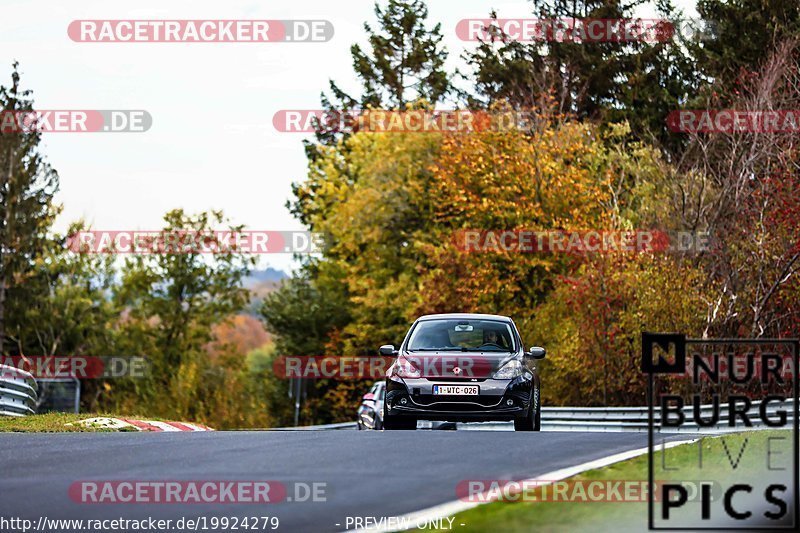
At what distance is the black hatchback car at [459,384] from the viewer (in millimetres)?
19438

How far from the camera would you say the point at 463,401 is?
19406 millimetres

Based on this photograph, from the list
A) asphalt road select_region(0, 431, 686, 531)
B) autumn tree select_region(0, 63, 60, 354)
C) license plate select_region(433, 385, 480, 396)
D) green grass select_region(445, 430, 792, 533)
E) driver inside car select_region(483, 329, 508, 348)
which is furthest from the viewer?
autumn tree select_region(0, 63, 60, 354)

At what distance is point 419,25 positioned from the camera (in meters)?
79.9

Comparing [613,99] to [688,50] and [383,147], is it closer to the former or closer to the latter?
[688,50]

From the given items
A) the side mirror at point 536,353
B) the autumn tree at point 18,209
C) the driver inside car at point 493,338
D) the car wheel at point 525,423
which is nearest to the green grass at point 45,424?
the driver inside car at point 493,338

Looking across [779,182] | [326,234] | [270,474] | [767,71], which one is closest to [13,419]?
[270,474]

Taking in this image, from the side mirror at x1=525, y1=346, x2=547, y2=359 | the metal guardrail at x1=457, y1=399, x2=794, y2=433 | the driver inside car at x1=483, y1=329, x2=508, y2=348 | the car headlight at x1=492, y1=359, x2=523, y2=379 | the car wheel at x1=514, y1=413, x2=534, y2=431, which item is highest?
the driver inside car at x1=483, y1=329, x2=508, y2=348

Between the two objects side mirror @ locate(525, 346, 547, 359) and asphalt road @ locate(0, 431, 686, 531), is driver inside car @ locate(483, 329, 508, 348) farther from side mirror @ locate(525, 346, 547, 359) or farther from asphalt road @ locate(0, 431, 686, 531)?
asphalt road @ locate(0, 431, 686, 531)

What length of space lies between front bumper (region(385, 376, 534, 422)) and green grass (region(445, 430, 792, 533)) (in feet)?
22.6

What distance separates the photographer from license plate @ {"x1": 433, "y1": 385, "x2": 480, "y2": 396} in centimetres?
1942

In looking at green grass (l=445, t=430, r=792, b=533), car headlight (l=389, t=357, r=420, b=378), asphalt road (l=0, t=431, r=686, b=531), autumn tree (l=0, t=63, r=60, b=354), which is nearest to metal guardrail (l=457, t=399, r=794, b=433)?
car headlight (l=389, t=357, r=420, b=378)

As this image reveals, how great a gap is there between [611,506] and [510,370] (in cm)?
980

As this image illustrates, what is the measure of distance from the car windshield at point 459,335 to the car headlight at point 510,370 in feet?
1.10

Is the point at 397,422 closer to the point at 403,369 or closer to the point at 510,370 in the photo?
the point at 403,369
